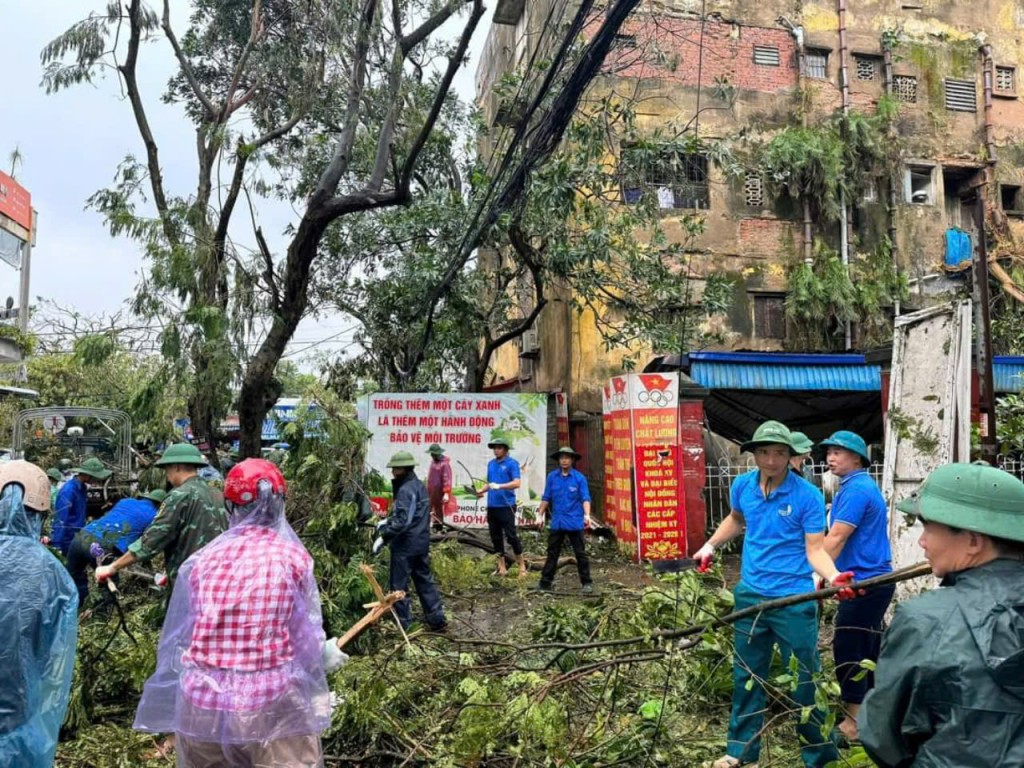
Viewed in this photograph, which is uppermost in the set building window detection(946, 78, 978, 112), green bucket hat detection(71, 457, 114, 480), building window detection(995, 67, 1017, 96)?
building window detection(995, 67, 1017, 96)

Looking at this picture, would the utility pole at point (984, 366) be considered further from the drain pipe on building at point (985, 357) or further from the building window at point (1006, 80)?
the building window at point (1006, 80)

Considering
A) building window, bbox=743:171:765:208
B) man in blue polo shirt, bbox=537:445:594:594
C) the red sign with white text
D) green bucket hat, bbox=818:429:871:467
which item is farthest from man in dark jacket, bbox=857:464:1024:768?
building window, bbox=743:171:765:208

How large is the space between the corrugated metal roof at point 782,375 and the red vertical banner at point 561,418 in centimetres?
303

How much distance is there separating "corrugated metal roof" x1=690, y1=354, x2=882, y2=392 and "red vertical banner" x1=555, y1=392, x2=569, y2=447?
3026 millimetres

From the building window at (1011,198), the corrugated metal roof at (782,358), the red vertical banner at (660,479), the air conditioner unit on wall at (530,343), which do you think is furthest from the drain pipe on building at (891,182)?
the red vertical banner at (660,479)

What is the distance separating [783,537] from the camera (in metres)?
4.08

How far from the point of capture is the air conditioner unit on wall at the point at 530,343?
58.3 feet

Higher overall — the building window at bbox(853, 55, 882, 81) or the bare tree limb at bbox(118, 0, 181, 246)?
the building window at bbox(853, 55, 882, 81)

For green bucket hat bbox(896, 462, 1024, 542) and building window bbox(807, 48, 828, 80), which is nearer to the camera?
green bucket hat bbox(896, 462, 1024, 542)

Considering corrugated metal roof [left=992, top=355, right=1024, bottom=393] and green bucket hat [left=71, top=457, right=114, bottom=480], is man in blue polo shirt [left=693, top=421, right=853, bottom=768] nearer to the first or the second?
green bucket hat [left=71, top=457, right=114, bottom=480]

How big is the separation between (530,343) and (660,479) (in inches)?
303

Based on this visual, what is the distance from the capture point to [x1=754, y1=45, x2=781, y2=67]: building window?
16.7 m

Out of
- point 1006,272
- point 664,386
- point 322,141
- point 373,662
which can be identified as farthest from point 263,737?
point 1006,272

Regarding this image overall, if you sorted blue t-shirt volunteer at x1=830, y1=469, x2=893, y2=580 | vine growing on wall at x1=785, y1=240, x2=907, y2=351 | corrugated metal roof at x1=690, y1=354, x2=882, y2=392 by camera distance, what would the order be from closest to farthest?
blue t-shirt volunteer at x1=830, y1=469, x2=893, y2=580 < corrugated metal roof at x1=690, y1=354, x2=882, y2=392 < vine growing on wall at x1=785, y1=240, x2=907, y2=351
